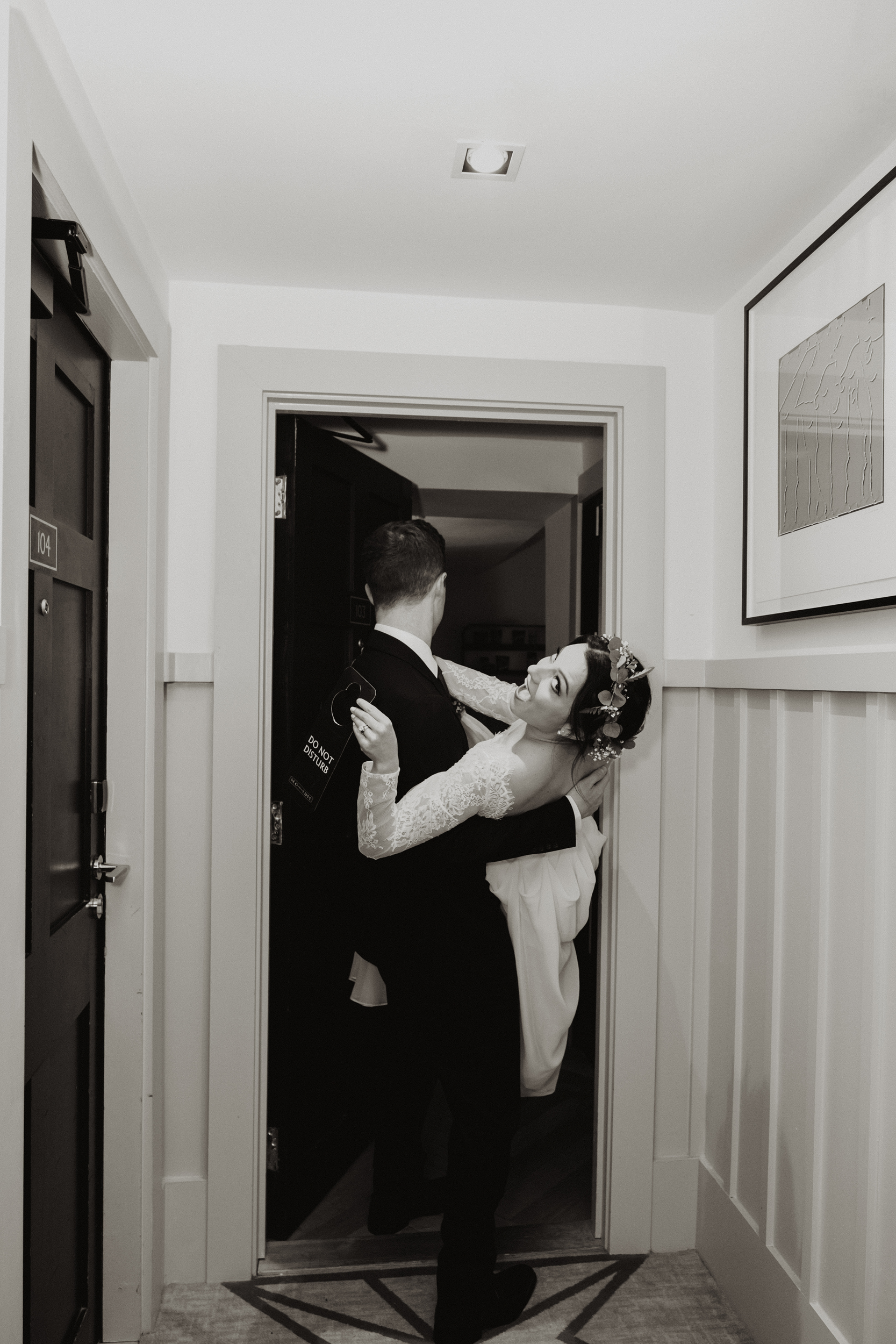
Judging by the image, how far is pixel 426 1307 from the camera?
86.4 inches

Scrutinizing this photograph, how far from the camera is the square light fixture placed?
66.6 inches

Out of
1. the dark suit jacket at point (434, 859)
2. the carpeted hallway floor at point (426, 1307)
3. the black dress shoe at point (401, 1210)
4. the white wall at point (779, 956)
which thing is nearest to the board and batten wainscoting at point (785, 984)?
the white wall at point (779, 956)

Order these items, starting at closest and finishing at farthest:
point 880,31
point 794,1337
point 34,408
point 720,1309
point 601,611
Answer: point 880,31, point 34,408, point 794,1337, point 720,1309, point 601,611

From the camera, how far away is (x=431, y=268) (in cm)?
223

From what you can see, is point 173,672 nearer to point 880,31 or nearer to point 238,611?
point 238,611

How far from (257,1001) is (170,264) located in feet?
6.20

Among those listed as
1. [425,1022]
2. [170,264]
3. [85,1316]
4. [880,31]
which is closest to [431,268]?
[170,264]

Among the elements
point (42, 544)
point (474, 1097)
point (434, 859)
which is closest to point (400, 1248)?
point (474, 1097)

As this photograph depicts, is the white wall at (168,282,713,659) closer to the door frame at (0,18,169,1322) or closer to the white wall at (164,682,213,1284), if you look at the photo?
the door frame at (0,18,169,1322)

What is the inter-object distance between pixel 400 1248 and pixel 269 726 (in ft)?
4.84

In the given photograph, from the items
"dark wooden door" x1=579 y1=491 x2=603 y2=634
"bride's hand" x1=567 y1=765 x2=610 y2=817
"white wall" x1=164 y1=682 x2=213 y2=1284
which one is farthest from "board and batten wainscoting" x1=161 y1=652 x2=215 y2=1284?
"dark wooden door" x1=579 y1=491 x2=603 y2=634

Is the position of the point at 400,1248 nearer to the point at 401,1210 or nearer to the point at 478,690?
the point at 401,1210

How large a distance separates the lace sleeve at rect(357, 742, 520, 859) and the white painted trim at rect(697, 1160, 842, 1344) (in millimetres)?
1207

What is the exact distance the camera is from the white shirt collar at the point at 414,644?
226cm
